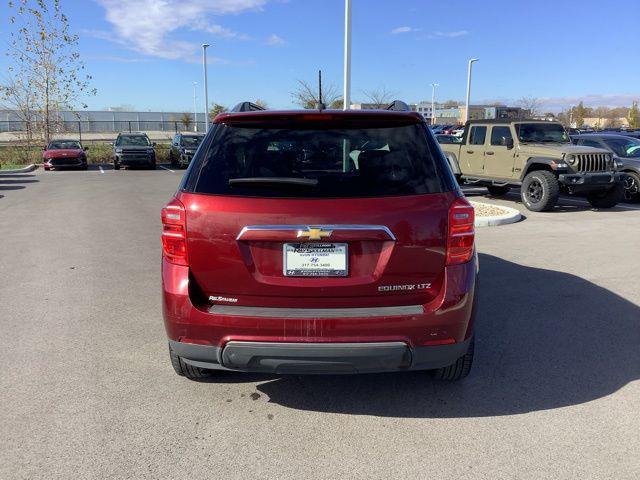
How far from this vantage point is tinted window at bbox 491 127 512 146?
13.0 meters

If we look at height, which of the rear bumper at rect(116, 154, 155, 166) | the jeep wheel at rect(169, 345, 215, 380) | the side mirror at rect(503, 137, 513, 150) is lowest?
the jeep wheel at rect(169, 345, 215, 380)

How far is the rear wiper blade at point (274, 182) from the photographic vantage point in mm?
2926

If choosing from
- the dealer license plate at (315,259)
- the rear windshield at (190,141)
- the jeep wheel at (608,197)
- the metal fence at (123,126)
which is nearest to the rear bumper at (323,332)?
the dealer license plate at (315,259)

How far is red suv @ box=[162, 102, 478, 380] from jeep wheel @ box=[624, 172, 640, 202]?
12643 mm

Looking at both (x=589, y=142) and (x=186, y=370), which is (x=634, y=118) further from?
(x=186, y=370)

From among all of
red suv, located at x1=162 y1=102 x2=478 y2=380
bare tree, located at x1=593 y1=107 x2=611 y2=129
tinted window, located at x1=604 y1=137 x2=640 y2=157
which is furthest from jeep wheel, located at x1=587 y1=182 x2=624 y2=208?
bare tree, located at x1=593 y1=107 x2=611 y2=129

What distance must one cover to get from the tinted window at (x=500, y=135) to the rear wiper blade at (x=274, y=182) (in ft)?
36.8

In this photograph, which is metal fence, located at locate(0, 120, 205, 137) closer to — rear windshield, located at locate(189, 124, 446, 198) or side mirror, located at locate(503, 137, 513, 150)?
side mirror, located at locate(503, 137, 513, 150)

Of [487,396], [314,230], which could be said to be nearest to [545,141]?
[487,396]

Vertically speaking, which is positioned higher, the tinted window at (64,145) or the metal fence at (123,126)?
the metal fence at (123,126)

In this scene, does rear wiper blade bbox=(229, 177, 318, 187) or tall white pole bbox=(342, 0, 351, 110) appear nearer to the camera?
rear wiper blade bbox=(229, 177, 318, 187)

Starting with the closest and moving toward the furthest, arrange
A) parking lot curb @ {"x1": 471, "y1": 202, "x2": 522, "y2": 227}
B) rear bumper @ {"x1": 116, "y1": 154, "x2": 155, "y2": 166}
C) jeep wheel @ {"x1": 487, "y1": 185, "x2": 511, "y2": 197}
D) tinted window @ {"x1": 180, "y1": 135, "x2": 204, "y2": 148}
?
parking lot curb @ {"x1": 471, "y1": 202, "x2": 522, "y2": 227} → jeep wheel @ {"x1": 487, "y1": 185, "x2": 511, "y2": 197} → rear bumper @ {"x1": 116, "y1": 154, "x2": 155, "y2": 166} → tinted window @ {"x1": 180, "y1": 135, "x2": 204, "y2": 148}

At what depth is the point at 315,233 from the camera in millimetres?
2816

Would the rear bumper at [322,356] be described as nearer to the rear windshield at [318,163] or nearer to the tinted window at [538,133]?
the rear windshield at [318,163]
